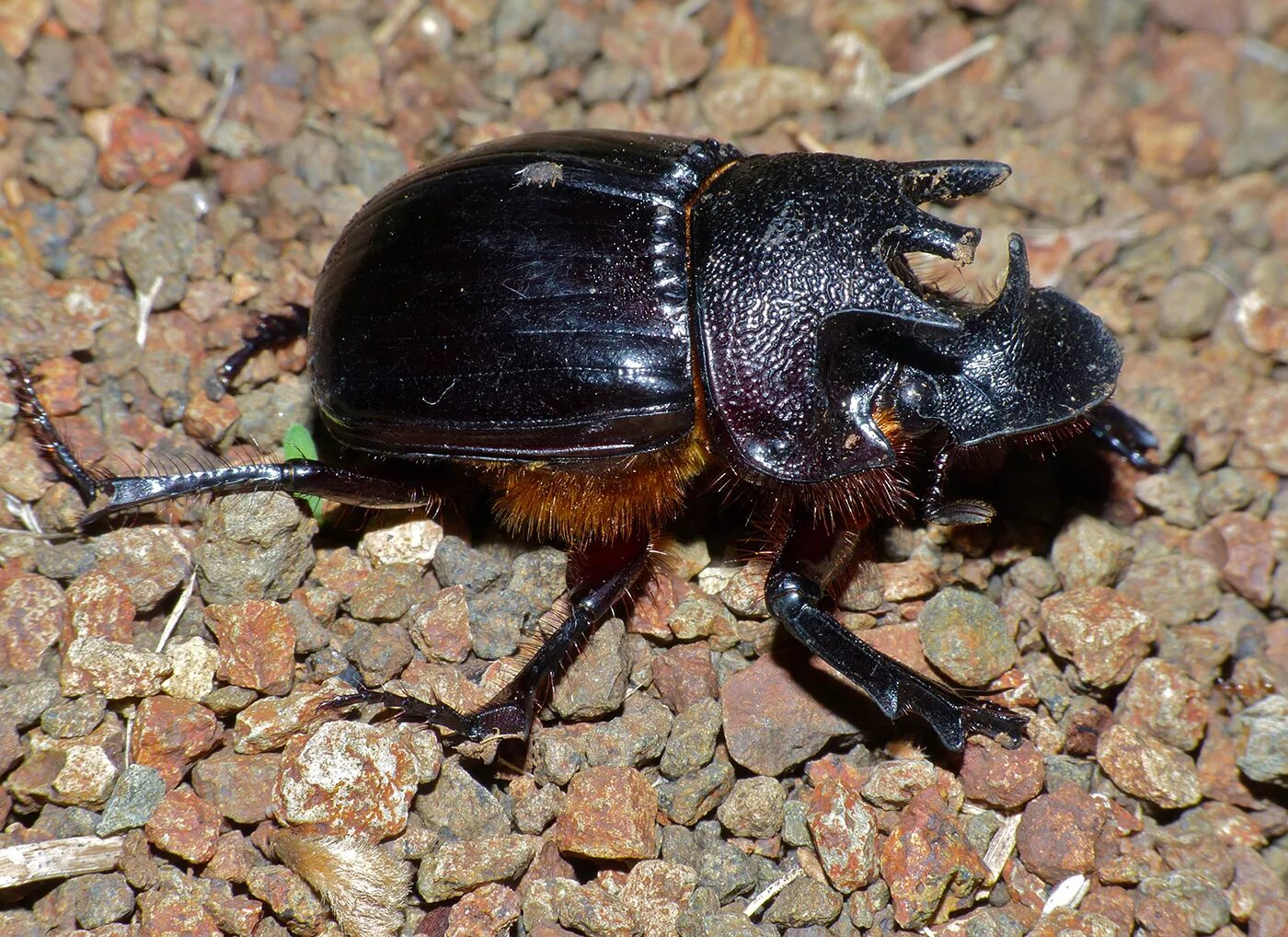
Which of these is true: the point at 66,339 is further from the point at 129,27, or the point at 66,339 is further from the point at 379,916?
the point at 379,916

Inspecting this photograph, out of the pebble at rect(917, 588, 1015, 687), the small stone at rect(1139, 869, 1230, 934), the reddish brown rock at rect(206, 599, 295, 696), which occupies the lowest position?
the small stone at rect(1139, 869, 1230, 934)

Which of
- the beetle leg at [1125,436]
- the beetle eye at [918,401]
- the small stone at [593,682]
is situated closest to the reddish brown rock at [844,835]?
the small stone at [593,682]

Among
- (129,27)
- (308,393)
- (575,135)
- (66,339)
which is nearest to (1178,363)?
(575,135)

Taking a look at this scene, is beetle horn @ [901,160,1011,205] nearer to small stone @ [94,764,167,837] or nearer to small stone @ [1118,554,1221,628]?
small stone @ [1118,554,1221,628]

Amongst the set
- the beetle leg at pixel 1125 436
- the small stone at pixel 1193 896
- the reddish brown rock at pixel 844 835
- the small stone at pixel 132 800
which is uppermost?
the beetle leg at pixel 1125 436

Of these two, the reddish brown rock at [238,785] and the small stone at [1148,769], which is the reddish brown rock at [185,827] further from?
the small stone at [1148,769]

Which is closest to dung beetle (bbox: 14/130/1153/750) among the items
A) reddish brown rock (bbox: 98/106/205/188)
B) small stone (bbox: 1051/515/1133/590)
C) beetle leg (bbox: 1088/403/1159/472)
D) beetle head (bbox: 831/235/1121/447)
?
beetle head (bbox: 831/235/1121/447)
